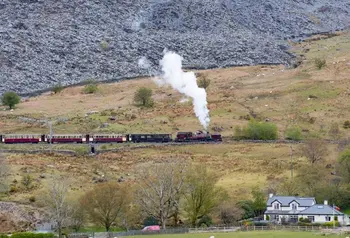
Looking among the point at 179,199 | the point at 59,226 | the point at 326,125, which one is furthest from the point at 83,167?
the point at 326,125

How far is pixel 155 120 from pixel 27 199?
6787 centimetres

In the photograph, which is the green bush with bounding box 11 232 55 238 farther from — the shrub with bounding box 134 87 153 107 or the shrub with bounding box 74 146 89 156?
the shrub with bounding box 134 87 153 107

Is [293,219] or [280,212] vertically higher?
[280,212]

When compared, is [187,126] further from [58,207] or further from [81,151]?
[58,207]

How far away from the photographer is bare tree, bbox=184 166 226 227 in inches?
3895

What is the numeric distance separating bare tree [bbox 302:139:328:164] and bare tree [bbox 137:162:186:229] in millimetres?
31404

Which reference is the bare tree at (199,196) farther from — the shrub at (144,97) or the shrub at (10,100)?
the shrub at (10,100)

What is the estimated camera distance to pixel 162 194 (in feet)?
320

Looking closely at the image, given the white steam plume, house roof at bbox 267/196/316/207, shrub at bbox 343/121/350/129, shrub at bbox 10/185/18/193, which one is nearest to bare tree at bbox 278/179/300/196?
house roof at bbox 267/196/316/207

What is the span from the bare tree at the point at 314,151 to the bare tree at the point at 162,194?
31.4 m

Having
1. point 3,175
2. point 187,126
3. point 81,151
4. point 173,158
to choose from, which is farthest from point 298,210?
point 187,126

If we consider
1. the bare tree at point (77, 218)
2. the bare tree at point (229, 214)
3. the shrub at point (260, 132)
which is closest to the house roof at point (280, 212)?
the bare tree at point (229, 214)

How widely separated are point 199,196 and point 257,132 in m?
59.8

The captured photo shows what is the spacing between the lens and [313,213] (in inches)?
3868
